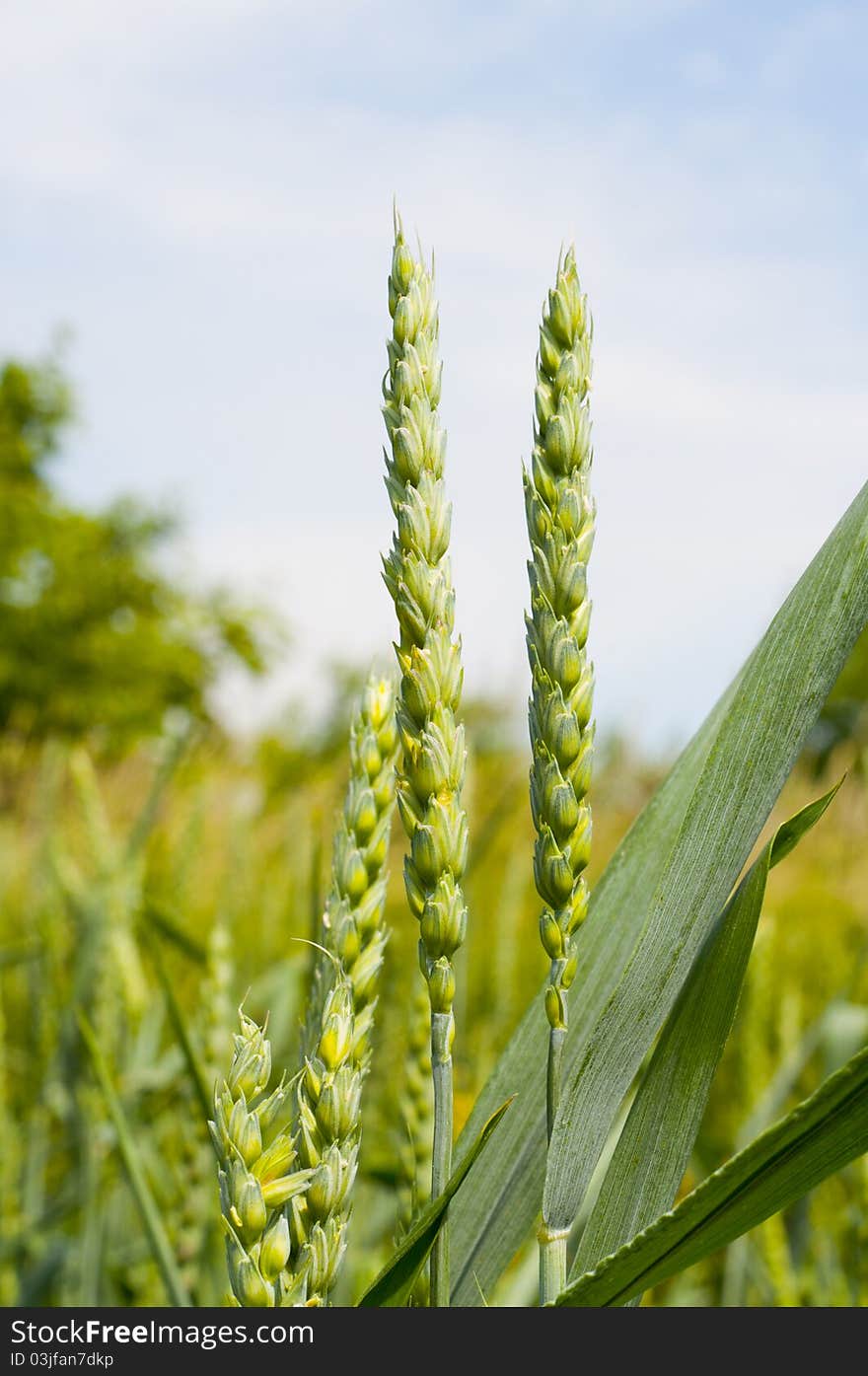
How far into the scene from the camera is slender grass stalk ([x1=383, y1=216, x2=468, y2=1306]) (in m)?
0.26

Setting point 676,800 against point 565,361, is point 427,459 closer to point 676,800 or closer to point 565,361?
point 565,361

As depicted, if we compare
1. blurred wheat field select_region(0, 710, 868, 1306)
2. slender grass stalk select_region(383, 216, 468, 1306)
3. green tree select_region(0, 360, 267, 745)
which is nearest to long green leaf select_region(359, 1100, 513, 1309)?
slender grass stalk select_region(383, 216, 468, 1306)

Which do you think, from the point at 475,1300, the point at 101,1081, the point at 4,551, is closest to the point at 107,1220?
the point at 101,1081

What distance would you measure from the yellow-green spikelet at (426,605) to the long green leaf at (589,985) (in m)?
0.07

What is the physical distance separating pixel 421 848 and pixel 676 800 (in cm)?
12

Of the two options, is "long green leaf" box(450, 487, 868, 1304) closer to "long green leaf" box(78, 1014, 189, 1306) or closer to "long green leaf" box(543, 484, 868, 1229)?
"long green leaf" box(543, 484, 868, 1229)

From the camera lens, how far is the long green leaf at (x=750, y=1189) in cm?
25

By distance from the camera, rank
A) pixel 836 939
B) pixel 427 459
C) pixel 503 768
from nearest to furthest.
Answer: pixel 427 459, pixel 836 939, pixel 503 768

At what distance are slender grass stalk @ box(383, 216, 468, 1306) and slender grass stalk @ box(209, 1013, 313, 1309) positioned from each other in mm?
37

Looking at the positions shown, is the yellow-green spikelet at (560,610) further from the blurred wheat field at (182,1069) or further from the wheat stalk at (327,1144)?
the blurred wheat field at (182,1069)

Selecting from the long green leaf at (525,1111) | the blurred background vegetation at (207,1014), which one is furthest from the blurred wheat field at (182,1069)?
the long green leaf at (525,1111)

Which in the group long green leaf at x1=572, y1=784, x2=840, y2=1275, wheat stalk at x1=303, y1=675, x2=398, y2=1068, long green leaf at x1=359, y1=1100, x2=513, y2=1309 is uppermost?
wheat stalk at x1=303, y1=675, x2=398, y2=1068

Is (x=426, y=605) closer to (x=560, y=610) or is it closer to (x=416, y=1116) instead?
(x=560, y=610)

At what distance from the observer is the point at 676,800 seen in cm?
36
